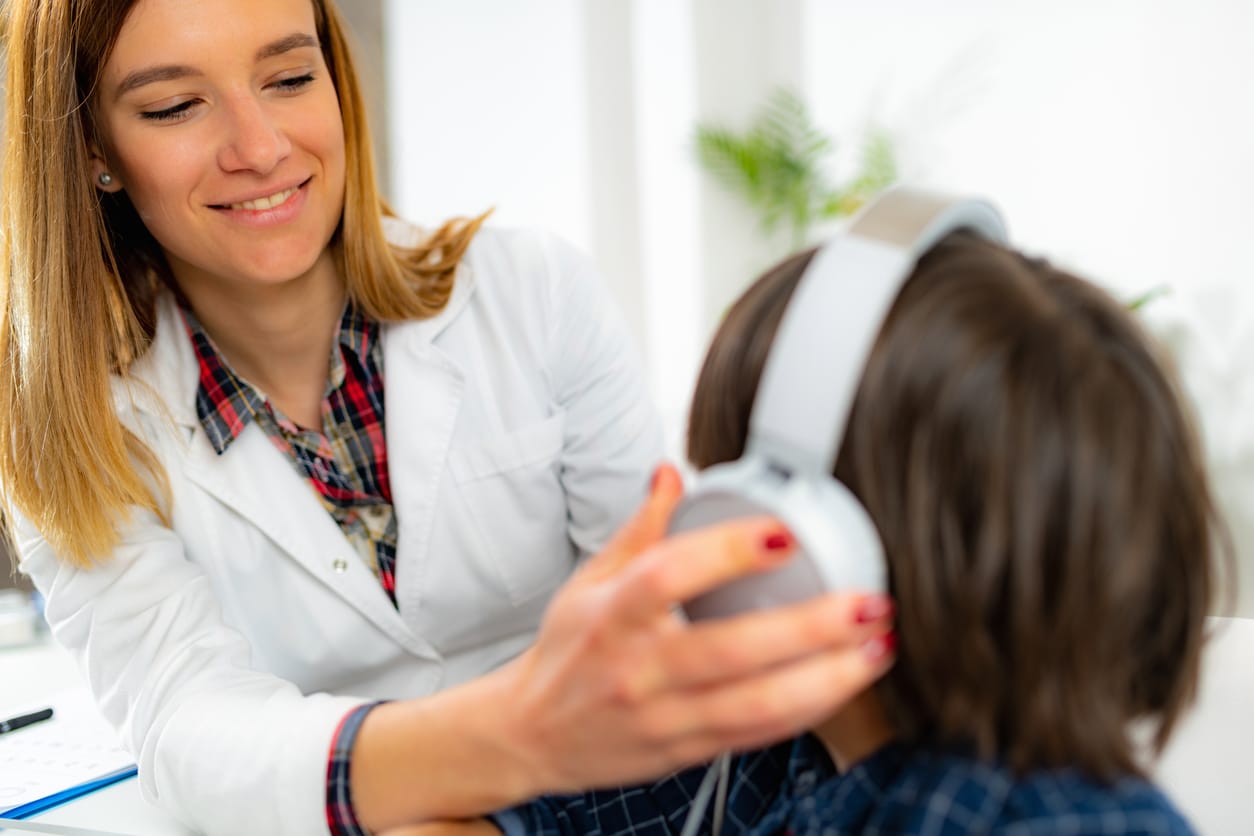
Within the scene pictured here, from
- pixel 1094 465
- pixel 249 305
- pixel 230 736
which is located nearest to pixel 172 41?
pixel 249 305

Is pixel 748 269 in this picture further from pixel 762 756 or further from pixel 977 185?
pixel 762 756

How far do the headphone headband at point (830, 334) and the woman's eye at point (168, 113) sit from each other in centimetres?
73

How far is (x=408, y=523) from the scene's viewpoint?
1.17m

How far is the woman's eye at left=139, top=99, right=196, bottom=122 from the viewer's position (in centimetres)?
105

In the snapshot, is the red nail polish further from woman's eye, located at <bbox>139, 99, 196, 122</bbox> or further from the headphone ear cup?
woman's eye, located at <bbox>139, 99, 196, 122</bbox>

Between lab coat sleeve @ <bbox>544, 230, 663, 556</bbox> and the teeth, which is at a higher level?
the teeth

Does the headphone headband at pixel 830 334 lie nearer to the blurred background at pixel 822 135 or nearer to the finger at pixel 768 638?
the finger at pixel 768 638

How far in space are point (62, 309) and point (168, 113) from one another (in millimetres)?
207

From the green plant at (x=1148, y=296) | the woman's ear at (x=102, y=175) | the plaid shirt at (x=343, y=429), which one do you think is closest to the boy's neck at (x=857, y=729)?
the plaid shirt at (x=343, y=429)

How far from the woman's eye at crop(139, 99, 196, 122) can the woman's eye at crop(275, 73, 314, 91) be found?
8cm

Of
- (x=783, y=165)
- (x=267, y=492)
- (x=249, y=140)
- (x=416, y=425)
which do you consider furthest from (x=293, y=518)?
(x=783, y=165)

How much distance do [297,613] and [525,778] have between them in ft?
1.91

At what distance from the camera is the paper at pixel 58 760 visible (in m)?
1.00

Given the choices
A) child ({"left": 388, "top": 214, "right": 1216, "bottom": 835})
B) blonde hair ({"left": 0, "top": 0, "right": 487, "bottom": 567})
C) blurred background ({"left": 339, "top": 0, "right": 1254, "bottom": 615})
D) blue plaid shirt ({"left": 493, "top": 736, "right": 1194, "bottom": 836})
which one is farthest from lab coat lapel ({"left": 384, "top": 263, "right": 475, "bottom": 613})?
blurred background ({"left": 339, "top": 0, "right": 1254, "bottom": 615})
